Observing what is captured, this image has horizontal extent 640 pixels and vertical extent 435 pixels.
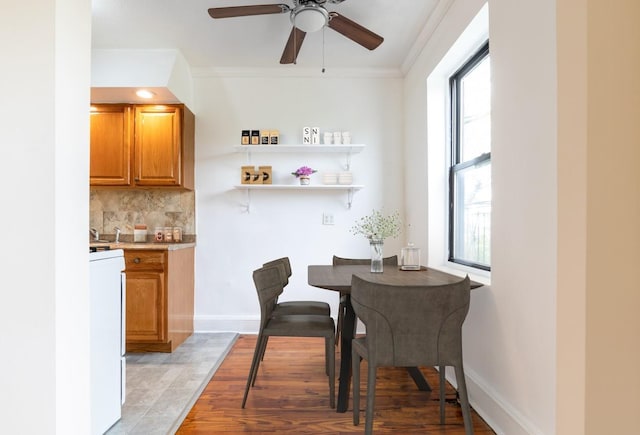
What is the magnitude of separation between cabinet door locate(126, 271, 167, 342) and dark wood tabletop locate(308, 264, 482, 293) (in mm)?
1456

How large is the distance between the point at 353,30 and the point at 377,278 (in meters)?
1.67

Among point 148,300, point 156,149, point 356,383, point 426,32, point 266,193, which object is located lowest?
point 356,383

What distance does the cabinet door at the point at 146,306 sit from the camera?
328 centimetres

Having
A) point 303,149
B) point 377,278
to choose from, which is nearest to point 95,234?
point 303,149

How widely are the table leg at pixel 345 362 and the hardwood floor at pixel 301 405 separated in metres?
0.07

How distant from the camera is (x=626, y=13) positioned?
1.86ft

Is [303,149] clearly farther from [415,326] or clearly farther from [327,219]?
[415,326]

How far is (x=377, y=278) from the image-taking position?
7.39ft

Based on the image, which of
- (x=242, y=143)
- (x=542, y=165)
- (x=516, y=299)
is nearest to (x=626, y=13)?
(x=542, y=165)

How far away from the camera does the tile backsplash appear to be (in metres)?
3.98

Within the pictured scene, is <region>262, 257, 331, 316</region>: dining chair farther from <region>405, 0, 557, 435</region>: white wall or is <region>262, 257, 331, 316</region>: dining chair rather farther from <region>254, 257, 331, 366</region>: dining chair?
<region>405, 0, 557, 435</region>: white wall

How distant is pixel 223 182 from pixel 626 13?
3.77 meters

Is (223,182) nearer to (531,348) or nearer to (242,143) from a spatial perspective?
(242,143)


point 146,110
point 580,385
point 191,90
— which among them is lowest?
point 580,385
